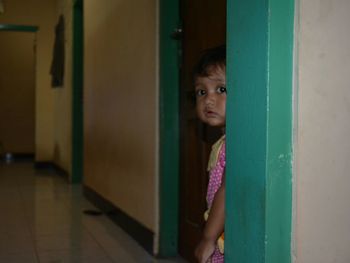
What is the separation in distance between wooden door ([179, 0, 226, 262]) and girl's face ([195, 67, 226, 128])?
2.28 ft

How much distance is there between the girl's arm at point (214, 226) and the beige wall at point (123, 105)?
1.30 metres

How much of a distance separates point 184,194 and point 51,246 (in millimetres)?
944

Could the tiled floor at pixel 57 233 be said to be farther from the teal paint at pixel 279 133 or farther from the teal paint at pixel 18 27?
the teal paint at pixel 18 27

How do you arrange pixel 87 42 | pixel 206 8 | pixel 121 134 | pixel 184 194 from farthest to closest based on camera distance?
1. pixel 87 42
2. pixel 121 134
3. pixel 184 194
4. pixel 206 8

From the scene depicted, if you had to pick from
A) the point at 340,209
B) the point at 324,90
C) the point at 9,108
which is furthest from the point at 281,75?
the point at 9,108

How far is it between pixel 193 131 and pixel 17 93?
8168 mm

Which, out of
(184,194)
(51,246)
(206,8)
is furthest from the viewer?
(51,246)

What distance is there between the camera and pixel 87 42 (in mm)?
4582

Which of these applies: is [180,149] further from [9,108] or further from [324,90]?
[9,108]

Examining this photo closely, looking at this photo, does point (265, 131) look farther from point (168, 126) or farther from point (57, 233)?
point (57, 233)

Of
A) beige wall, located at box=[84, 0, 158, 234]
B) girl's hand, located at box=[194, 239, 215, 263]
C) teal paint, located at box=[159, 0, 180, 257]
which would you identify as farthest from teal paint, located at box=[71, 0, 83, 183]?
girl's hand, located at box=[194, 239, 215, 263]

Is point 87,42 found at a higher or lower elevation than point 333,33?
higher

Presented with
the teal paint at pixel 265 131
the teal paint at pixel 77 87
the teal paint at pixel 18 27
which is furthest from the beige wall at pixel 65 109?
the teal paint at pixel 265 131

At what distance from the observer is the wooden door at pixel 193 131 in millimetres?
2045
